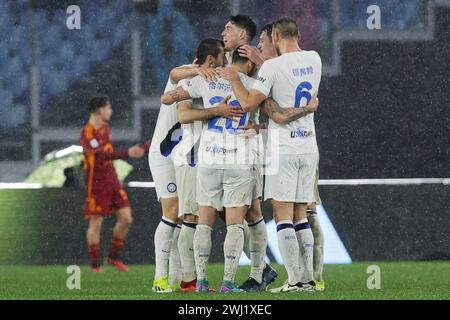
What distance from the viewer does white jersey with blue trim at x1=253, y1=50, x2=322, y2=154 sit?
801cm

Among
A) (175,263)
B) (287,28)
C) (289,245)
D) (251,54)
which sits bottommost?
(175,263)

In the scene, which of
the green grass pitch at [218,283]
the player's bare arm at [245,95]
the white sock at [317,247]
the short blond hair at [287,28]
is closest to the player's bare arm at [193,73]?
the player's bare arm at [245,95]

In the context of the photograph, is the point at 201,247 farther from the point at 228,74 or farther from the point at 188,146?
the point at 228,74

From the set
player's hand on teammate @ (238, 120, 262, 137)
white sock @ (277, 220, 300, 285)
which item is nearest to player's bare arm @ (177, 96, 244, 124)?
player's hand on teammate @ (238, 120, 262, 137)

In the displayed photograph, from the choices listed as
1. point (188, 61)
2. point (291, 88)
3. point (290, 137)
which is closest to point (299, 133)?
point (290, 137)

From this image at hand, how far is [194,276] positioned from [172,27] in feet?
24.1

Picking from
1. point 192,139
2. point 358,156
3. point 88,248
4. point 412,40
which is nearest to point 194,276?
point 192,139

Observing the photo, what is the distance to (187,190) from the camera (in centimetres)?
841

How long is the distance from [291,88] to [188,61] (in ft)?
23.4

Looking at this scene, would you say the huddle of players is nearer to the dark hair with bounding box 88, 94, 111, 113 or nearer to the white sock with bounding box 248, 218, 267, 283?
the white sock with bounding box 248, 218, 267, 283

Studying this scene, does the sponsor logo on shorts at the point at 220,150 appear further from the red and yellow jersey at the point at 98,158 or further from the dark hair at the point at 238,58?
the red and yellow jersey at the point at 98,158

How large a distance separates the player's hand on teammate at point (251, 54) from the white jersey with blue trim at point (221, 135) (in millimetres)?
119

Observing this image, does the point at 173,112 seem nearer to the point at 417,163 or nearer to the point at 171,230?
the point at 171,230

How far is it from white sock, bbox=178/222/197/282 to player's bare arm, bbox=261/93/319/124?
0.95 meters
